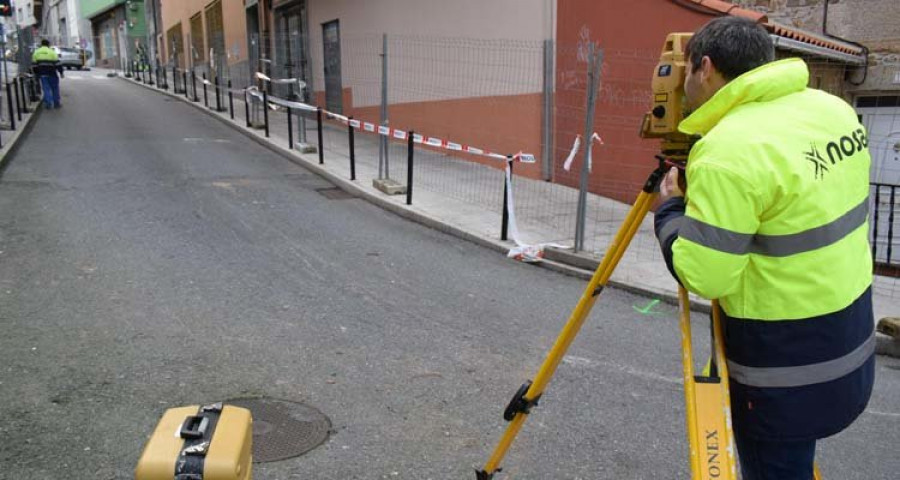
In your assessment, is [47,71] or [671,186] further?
[47,71]

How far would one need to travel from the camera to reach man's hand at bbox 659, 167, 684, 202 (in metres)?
2.14

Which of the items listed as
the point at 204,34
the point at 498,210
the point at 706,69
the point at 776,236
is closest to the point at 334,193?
the point at 498,210

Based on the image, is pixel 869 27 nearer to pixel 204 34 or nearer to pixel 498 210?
pixel 498 210

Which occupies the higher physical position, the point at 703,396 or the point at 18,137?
the point at 703,396

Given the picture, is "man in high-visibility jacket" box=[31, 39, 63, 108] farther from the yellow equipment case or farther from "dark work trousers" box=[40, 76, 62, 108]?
the yellow equipment case

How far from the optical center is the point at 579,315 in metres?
2.47

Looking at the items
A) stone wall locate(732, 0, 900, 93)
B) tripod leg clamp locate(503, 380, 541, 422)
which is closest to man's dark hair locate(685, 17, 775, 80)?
tripod leg clamp locate(503, 380, 541, 422)

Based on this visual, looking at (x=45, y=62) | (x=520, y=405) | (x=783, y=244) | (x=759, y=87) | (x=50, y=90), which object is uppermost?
(x=45, y=62)

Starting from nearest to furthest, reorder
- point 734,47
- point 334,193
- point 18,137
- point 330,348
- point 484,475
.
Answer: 1. point 734,47
2. point 484,475
3. point 330,348
4. point 334,193
5. point 18,137

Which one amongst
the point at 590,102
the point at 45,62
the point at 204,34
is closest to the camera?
the point at 590,102

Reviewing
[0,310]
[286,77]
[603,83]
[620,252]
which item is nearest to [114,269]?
[0,310]

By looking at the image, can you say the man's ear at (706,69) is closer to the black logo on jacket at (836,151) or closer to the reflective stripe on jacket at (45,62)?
the black logo on jacket at (836,151)

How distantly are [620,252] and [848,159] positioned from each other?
27.7 inches

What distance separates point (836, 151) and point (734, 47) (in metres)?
0.40
